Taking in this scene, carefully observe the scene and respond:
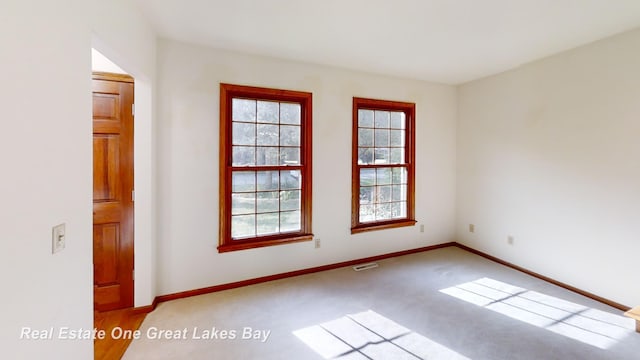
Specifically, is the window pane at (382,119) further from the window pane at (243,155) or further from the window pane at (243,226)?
the window pane at (243,226)

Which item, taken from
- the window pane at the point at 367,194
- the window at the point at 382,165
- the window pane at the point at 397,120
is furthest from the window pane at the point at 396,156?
the window pane at the point at 367,194

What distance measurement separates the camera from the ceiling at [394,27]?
88.3 inches

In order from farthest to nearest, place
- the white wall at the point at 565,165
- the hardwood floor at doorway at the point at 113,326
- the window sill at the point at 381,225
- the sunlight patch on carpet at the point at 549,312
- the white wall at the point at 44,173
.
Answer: the window sill at the point at 381,225 < the white wall at the point at 565,165 < the sunlight patch on carpet at the point at 549,312 < the hardwood floor at doorway at the point at 113,326 < the white wall at the point at 44,173

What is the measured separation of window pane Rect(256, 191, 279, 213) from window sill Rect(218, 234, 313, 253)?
14.0 inches

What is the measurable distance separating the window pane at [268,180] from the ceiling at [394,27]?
133 cm

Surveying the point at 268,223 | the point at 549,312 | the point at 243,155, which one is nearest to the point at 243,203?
the point at 268,223

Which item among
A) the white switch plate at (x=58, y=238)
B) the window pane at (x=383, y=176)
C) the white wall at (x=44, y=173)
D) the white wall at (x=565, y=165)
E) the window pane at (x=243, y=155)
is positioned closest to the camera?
the white wall at (x=44, y=173)

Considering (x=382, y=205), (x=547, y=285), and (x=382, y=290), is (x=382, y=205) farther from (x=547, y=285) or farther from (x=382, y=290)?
(x=547, y=285)

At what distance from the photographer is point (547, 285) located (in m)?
3.27

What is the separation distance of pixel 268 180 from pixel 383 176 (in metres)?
1.72

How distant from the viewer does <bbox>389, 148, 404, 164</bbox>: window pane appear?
4.23 m

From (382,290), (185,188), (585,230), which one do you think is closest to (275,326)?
(382,290)

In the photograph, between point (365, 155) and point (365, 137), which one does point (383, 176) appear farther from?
point (365, 137)

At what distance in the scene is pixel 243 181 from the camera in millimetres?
3240
